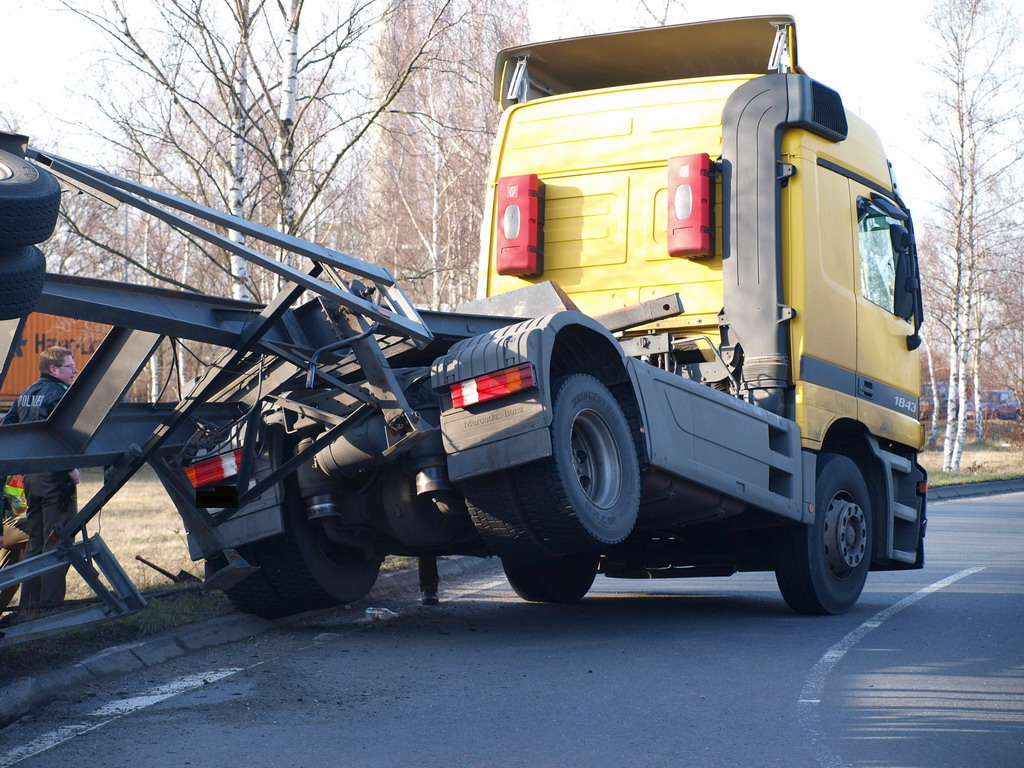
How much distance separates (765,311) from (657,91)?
74.1 inches

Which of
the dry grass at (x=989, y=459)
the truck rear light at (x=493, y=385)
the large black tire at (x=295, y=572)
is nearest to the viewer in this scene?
the truck rear light at (x=493, y=385)

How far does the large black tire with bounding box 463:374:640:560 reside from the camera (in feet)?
18.7

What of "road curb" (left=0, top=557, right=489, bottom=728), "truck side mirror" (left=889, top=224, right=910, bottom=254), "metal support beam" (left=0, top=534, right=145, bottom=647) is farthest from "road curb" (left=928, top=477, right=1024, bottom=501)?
"metal support beam" (left=0, top=534, right=145, bottom=647)

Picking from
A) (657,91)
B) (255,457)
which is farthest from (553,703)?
(657,91)

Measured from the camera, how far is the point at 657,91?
844 cm

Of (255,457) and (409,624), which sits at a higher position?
(255,457)

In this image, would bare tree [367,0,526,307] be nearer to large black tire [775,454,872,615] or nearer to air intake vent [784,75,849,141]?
air intake vent [784,75,849,141]

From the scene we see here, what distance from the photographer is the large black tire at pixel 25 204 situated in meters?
3.89

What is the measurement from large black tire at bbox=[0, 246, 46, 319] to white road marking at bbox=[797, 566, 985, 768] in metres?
3.16

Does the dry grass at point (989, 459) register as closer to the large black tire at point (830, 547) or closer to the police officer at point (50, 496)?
the large black tire at point (830, 547)

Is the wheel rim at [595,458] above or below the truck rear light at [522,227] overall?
below

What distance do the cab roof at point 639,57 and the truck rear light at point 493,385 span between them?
13.8ft

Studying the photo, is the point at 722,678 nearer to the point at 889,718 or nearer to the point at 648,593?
the point at 889,718

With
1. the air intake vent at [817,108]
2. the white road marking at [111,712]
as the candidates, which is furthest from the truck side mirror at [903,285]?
the white road marking at [111,712]
